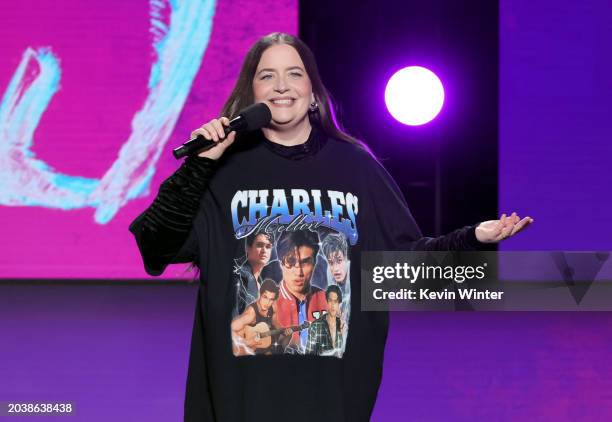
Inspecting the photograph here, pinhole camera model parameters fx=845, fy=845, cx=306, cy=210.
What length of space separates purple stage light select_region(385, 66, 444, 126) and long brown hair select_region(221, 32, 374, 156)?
3025 mm

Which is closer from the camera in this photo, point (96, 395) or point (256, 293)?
point (256, 293)

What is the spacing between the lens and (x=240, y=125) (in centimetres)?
163

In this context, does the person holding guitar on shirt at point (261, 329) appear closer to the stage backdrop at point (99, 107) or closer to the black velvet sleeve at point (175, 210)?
the black velvet sleeve at point (175, 210)

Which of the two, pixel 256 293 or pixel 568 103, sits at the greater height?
pixel 568 103

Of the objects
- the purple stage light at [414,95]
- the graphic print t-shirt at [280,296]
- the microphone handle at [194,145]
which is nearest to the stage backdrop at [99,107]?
the purple stage light at [414,95]

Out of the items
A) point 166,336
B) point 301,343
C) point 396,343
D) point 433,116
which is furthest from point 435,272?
point 433,116

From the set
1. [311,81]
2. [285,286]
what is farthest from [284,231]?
[311,81]

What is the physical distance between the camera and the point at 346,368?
1735 mm

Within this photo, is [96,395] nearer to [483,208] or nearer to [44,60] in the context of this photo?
[44,60]

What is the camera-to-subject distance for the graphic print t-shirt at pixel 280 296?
5.46 feet

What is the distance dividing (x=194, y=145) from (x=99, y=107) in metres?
3.40

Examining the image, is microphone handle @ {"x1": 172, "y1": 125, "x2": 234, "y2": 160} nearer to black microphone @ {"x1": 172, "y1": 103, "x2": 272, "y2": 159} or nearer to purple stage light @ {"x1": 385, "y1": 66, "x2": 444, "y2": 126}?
black microphone @ {"x1": 172, "y1": 103, "x2": 272, "y2": 159}

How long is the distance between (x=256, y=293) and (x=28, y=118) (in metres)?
3.49

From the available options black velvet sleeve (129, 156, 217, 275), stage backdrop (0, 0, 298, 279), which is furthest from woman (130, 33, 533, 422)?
stage backdrop (0, 0, 298, 279)
